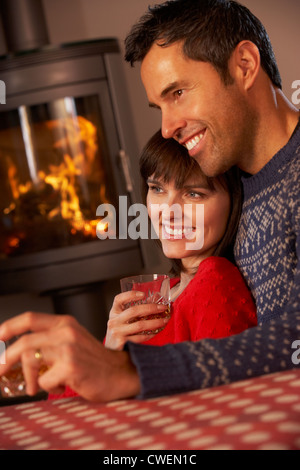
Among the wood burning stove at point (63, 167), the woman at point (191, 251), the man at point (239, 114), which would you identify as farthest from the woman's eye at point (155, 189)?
the wood burning stove at point (63, 167)

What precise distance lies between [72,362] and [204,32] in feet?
3.30

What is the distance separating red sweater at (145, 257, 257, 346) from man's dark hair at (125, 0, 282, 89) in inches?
18.3

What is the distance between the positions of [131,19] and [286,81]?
902mm

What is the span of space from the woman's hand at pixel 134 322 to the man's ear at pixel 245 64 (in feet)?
1.90

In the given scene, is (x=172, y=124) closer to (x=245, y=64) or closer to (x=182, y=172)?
(x=182, y=172)

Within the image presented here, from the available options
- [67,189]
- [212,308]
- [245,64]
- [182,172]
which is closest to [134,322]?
[212,308]

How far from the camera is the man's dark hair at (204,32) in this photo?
151cm

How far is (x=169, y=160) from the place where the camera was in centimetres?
160

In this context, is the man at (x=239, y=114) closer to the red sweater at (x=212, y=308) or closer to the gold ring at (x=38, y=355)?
the red sweater at (x=212, y=308)

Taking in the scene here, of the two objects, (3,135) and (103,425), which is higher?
(3,135)

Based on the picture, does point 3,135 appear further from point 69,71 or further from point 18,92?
point 69,71

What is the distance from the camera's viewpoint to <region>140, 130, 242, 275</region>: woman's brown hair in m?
1.58

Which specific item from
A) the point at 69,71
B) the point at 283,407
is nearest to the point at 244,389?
the point at 283,407

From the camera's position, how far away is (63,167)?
9.88ft
